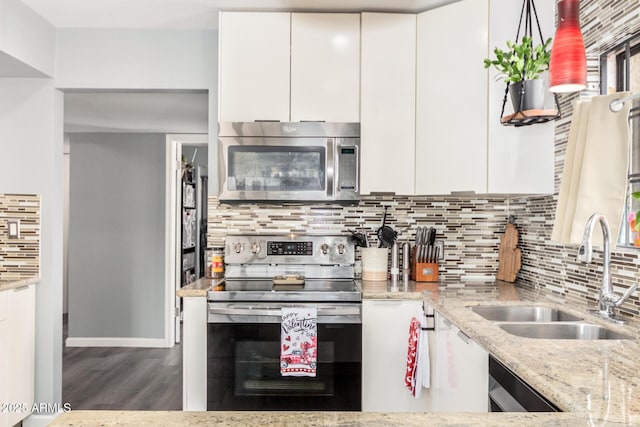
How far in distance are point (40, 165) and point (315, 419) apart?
2777 mm

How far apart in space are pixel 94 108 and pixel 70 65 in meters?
1.33

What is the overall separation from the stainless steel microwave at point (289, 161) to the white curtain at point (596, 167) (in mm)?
1116

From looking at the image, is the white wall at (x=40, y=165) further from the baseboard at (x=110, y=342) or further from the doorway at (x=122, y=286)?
the baseboard at (x=110, y=342)

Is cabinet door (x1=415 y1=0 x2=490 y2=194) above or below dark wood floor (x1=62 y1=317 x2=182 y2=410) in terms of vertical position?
above

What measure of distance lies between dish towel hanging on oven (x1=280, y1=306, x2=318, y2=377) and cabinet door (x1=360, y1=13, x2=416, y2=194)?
2.67 feet

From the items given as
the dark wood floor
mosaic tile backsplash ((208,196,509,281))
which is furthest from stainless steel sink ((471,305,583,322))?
the dark wood floor

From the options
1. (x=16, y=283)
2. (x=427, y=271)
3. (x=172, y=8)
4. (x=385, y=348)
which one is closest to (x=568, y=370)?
(x=385, y=348)

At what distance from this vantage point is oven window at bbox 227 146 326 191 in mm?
2736

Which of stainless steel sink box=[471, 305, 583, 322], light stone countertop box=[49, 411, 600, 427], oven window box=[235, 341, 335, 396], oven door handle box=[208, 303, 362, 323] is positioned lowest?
oven window box=[235, 341, 335, 396]

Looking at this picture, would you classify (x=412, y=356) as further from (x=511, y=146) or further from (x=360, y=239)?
(x=511, y=146)

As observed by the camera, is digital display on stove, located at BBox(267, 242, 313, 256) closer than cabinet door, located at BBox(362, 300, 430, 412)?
No

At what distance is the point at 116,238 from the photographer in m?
4.94

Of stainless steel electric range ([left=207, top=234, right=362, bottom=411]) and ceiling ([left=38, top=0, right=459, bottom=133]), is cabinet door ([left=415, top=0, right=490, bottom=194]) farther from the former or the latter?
stainless steel electric range ([left=207, top=234, right=362, bottom=411])

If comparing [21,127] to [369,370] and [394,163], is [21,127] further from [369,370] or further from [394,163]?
[369,370]
